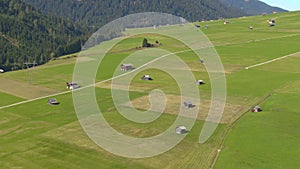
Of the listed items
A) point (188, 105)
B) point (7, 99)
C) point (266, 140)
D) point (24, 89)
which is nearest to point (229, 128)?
point (266, 140)

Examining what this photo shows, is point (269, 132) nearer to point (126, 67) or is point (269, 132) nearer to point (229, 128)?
point (229, 128)

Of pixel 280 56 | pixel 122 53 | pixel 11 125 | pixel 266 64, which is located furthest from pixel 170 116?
pixel 122 53

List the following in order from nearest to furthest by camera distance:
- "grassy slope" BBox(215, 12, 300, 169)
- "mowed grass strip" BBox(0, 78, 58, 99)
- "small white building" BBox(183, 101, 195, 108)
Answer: "grassy slope" BBox(215, 12, 300, 169)
"small white building" BBox(183, 101, 195, 108)
"mowed grass strip" BBox(0, 78, 58, 99)

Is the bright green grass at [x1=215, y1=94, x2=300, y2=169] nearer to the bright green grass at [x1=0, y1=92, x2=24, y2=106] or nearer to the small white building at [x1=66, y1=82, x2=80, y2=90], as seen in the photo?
the small white building at [x1=66, y1=82, x2=80, y2=90]

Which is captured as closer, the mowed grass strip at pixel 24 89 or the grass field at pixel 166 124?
the grass field at pixel 166 124

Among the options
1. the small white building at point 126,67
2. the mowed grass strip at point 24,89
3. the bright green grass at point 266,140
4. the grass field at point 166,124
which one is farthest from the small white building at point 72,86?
the bright green grass at point 266,140

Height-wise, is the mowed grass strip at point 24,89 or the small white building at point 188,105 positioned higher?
the small white building at point 188,105

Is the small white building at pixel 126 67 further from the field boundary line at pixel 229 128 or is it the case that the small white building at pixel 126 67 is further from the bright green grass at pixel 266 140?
the bright green grass at pixel 266 140

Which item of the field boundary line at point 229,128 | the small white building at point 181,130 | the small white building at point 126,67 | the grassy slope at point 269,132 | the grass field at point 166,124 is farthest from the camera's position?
the small white building at point 126,67

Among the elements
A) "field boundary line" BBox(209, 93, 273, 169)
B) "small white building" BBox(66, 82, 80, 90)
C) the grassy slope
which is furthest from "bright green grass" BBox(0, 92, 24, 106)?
the grassy slope
